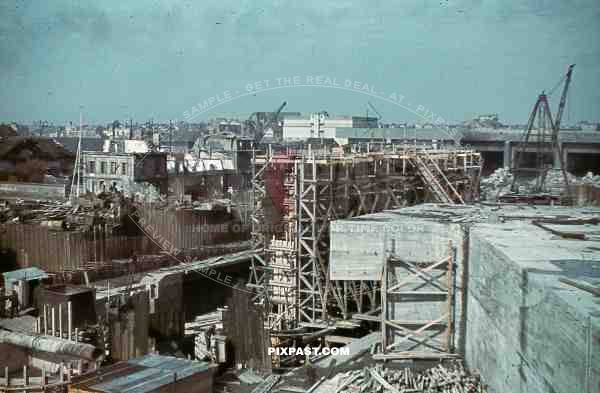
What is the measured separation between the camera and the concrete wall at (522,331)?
20.7ft

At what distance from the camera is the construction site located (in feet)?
29.1

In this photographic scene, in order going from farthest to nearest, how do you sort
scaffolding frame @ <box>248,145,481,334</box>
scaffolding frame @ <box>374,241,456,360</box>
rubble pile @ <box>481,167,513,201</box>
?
1. rubble pile @ <box>481,167,513,201</box>
2. scaffolding frame @ <box>248,145,481,334</box>
3. scaffolding frame @ <box>374,241,456,360</box>

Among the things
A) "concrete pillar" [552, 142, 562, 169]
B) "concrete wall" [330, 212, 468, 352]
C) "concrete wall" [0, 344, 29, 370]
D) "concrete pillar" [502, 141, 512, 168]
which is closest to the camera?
"concrete wall" [330, 212, 468, 352]

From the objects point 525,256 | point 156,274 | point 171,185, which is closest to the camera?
point 525,256

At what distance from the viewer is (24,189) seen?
34906mm

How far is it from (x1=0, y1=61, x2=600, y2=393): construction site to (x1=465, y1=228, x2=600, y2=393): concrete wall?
0.03 meters

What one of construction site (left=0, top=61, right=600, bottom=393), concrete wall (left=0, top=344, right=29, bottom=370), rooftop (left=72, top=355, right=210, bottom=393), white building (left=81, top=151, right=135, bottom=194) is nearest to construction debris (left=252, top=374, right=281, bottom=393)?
construction site (left=0, top=61, right=600, bottom=393)

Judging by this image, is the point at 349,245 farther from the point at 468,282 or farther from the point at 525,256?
the point at 525,256

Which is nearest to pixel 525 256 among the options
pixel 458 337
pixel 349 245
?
pixel 458 337

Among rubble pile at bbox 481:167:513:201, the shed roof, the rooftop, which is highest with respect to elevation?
rubble pile at bbox 481:167:513:201

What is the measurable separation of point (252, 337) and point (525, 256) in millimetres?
5493

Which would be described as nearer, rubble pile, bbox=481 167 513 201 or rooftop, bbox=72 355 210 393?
rooftop, bbox=72 355 210 393

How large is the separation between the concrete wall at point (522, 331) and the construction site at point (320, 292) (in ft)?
0.09

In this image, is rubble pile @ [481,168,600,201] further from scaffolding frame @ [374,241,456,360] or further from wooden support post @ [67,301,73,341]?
wooden support post @ [67,301,73,341]
